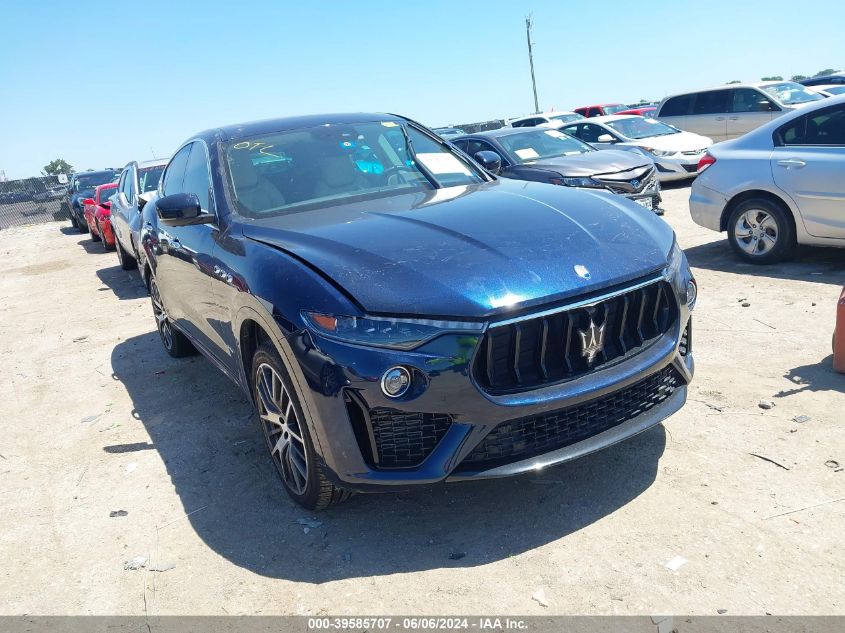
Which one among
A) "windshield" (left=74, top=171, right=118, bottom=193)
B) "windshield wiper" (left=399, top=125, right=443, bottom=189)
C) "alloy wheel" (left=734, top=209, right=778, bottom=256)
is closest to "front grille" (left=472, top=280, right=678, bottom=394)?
"windshield wiper" (left=399, top=125, right=443, bottom=189)

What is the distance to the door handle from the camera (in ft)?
21.5

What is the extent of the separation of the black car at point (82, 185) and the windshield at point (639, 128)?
44.8 ft

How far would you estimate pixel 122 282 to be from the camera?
35.6 feet

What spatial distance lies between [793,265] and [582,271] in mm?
4974

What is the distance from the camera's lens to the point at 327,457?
294 cm

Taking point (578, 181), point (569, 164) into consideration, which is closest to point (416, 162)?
point (578, 181)

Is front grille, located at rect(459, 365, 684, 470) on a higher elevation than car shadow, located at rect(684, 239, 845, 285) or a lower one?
higher

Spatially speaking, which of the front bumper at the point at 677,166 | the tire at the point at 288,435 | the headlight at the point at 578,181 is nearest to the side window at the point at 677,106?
the front bumper at the point at 677,166

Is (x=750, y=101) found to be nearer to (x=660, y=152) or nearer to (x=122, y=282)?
(x=660, y=152)

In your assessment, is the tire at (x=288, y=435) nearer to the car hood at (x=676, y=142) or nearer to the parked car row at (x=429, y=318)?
the parked car row at (x=429, y=318)

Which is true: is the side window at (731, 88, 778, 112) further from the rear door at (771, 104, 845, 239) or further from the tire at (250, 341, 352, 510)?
the tire at (250, 341, 352, 510)

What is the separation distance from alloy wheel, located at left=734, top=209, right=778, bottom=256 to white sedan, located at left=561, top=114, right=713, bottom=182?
642 cm

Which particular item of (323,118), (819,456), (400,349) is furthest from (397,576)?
(323,118)
